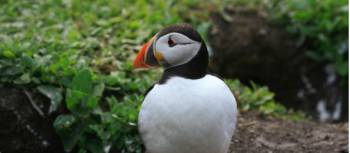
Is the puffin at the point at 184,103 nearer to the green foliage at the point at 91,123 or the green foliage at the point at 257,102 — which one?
the green foliage at the point at 91,123

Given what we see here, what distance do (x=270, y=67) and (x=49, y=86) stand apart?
3558mm

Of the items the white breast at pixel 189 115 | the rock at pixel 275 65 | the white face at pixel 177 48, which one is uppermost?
the white face at pixel 177 48

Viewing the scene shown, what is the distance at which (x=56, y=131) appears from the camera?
157 inches

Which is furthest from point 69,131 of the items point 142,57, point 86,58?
point 86,58

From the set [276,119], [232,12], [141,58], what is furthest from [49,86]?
[232,12]

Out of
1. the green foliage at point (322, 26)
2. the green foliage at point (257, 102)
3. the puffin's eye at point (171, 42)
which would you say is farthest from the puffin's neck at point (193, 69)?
the green foliage at point (322, 26)

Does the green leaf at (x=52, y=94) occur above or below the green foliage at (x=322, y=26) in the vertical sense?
above

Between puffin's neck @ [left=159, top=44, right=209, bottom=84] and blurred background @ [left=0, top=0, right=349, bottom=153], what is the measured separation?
1.96ft

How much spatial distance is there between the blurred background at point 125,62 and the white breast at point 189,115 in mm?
552

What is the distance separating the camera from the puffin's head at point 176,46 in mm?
3375

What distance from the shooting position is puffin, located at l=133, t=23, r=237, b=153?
3291 mm

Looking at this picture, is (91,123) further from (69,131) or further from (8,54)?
(8,54)

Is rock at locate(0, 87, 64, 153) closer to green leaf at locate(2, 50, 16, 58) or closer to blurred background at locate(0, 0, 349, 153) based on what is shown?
blurred background at locate(0, 0, 349, 153)

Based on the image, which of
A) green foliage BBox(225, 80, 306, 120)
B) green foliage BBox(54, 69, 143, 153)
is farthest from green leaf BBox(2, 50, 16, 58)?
green foliage BBox(225, 80, 306, 120)
